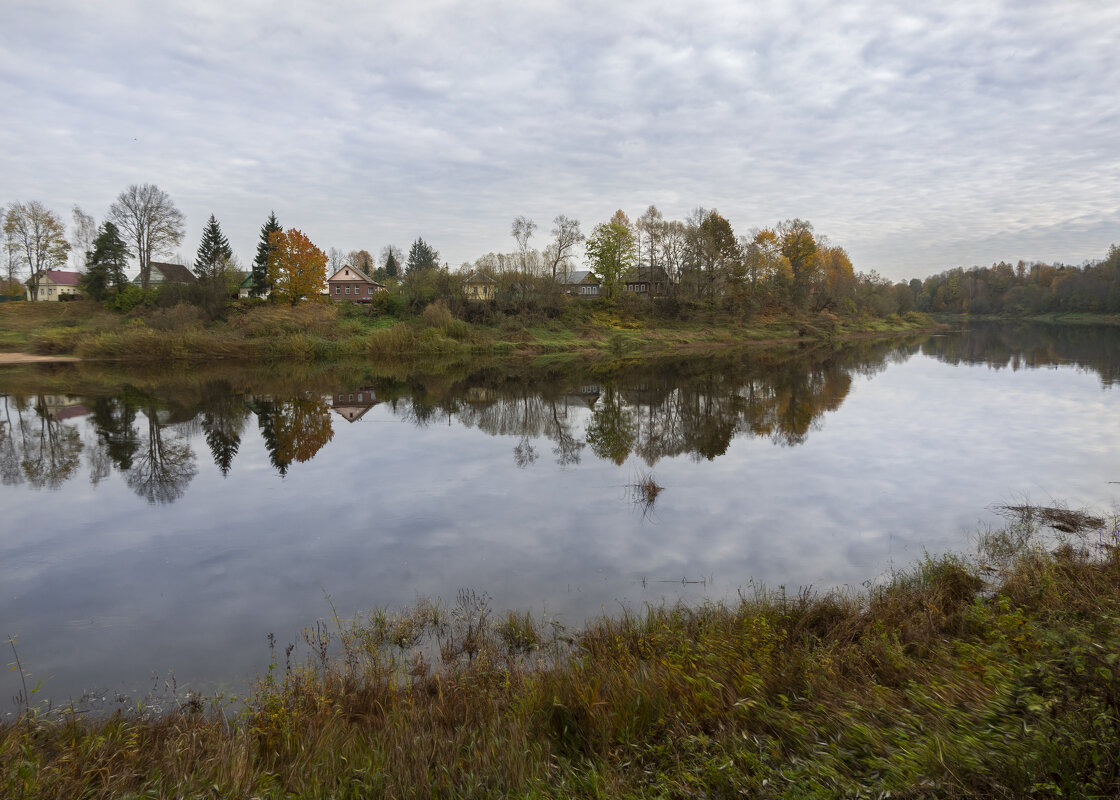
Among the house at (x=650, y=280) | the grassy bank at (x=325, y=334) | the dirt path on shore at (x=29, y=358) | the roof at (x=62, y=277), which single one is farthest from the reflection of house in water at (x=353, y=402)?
the roof at (x=62, y=277)

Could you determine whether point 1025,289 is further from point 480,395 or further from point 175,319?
point 175,319

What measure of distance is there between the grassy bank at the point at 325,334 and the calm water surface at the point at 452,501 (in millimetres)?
18560

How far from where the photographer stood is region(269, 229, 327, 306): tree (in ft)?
180

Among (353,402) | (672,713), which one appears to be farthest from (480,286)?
(672,713)

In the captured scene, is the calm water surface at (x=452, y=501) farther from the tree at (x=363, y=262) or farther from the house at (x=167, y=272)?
the tree at (x=363, y=262)

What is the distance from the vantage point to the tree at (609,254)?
66000 millimetres

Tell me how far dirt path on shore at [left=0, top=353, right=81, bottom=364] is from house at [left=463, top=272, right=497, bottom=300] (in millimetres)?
32526

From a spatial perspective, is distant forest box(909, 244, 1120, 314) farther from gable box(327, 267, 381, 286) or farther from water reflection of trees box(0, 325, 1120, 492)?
gable box(327, 267, 381, 286)

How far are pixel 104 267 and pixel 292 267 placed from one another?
63.0 ft

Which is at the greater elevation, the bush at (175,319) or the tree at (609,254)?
the tree at (609,254)

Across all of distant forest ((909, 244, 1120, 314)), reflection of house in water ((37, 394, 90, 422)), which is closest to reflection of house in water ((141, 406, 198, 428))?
reflection of house in water ((37, 394, 90, 422))

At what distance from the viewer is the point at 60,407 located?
23.3 meters

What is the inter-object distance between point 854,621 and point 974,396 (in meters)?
24.2

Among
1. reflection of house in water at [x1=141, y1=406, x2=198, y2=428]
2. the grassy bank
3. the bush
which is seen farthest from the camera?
the bush
